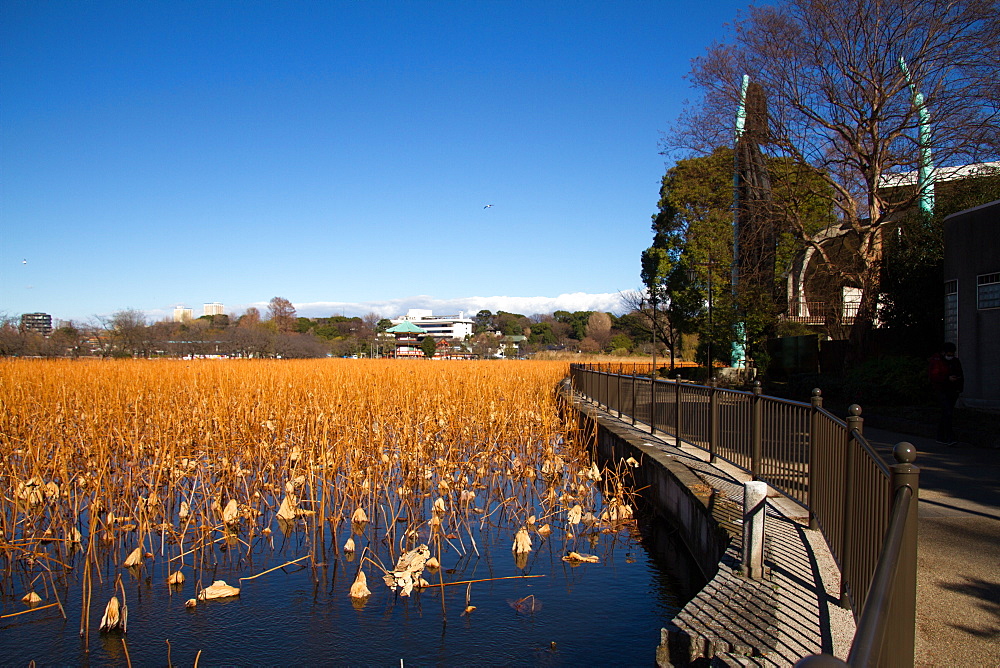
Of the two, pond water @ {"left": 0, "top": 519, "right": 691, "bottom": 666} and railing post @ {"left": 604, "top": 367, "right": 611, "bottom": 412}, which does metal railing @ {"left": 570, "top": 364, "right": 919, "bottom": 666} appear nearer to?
pond water @ {"left": 0, "top": 519, "right": 691, "bottom": 666}

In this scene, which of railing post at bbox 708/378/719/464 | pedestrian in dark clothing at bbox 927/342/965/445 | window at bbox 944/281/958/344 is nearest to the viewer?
railing post at bbox 708/378/719/464

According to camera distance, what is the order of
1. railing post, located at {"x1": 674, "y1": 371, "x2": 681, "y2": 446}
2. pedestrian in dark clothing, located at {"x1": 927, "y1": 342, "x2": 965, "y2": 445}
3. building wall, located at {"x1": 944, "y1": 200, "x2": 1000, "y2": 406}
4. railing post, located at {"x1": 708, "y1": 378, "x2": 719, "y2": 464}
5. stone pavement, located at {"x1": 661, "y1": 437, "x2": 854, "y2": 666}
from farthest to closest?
building wall, located at {"x1": 944, "y1": 200, "x2": 1000, "y2": 406}, pedestrian in dark clothing, located at {"x1": 927, "y1": 342, "x2": 965, "y2": 445}, railing post, located at {"x1": 674, "y1": 371, "x2": 681, "y2": 446}, railing post, located at {"x1": 708, "y1": 378, "x2": 719, "y2": 464}, stone pavement, located at {"x1": 661, "y1": 437, "x2": 854, "y2": 666}

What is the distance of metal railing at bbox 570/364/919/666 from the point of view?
2045mm

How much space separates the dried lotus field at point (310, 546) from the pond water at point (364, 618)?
23 mm

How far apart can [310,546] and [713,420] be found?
5.09 metres

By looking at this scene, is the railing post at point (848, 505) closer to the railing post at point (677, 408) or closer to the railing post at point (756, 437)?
the railing post at point (756, 437)

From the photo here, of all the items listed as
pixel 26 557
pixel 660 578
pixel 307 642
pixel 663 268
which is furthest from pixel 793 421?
pixel 663 268

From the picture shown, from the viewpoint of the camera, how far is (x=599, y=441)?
48.2ft

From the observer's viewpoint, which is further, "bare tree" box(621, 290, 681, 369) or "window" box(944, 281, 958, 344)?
"bare tree" box(621, 290, 681, 369)

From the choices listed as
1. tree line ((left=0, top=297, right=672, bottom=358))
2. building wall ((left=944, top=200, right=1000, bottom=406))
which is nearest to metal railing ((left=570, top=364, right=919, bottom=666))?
building wall ((left=944, top=200, right=1000, bottom=406))

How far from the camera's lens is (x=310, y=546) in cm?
800

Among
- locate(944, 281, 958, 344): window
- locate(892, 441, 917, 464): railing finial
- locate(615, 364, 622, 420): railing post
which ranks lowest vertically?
locate(615, 364, 622, 420): railing post

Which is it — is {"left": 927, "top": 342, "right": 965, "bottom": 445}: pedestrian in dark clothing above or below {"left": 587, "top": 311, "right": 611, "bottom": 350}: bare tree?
below

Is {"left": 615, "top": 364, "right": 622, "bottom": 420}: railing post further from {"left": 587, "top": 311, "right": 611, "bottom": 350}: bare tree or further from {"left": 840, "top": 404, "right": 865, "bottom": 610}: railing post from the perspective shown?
{"left": 587, "top": 311, "right": 611, "bottom": 350}: bare tree
